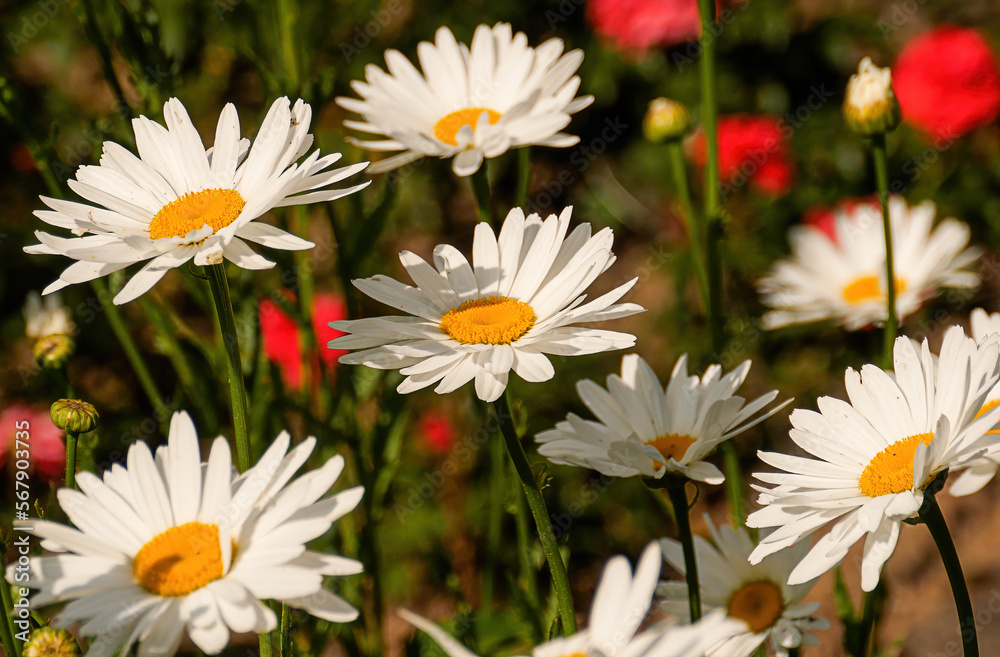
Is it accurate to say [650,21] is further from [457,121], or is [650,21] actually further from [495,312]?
[495,312]

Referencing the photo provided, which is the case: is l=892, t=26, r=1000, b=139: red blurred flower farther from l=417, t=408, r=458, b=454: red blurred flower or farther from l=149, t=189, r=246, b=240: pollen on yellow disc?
l=149, t=189, r=246, b=240: pollen on yellow disc

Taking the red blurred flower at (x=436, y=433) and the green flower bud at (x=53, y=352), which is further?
the red blurred flower at (x=436, y=433)

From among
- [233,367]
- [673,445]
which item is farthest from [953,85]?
[233,367]

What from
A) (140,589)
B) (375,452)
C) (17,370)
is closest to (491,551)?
(375,452)

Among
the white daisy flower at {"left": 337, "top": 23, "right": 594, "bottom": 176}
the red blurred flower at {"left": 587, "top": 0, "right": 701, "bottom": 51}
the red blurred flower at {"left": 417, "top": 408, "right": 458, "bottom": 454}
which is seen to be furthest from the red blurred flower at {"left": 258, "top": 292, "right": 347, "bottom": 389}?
the red blurred flower at {"left": 587, "top": 0, "right": 701, "bottom": 51}

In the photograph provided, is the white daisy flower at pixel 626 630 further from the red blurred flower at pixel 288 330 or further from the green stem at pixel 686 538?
the red blurred flower at pixel 288 330

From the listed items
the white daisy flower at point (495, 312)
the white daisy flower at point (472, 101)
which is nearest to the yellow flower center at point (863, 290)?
the white daisy flower at point (472, 101)
